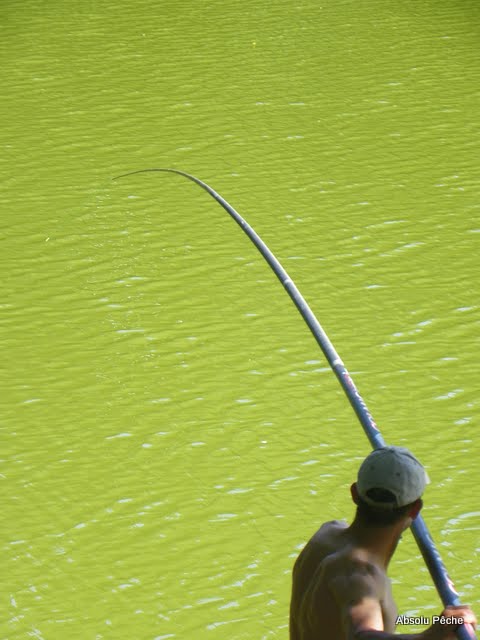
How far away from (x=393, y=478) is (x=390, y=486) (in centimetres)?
1

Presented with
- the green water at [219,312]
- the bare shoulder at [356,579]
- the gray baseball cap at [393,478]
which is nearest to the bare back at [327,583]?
the bare shoulder at [356,579]

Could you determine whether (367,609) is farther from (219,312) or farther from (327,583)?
(219,312)

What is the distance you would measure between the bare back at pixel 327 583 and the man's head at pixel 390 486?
0.07 meters

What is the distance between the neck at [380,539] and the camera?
69.7 inches

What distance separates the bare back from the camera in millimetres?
1771

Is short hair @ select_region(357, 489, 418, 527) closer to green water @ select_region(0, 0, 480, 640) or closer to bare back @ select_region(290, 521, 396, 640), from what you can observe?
bare back @ select_region(290, 521, 396, 640)

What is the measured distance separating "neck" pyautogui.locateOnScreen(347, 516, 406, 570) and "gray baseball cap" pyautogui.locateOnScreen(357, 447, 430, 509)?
0.16 ft

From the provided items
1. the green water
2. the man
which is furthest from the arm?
the green water

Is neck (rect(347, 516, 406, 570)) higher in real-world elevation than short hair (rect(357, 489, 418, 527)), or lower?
lower

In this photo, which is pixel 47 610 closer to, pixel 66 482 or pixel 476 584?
pixel 66 482

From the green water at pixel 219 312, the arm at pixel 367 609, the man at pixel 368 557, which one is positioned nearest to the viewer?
the arm at pixel 367 609

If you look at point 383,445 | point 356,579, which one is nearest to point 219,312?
point 383,445

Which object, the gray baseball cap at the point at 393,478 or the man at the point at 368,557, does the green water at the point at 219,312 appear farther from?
the gray baseball cap at the point at 393,478

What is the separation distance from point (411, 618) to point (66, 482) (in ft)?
4.09
